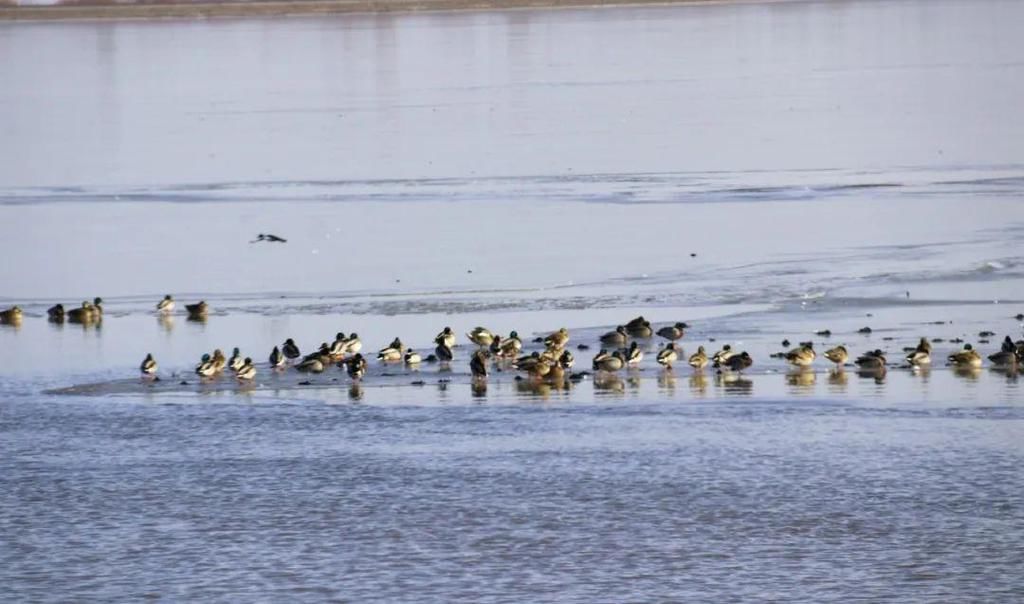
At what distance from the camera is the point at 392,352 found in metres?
17.0

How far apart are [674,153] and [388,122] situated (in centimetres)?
995

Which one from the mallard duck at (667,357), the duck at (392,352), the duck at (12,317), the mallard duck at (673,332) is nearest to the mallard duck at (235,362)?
the duck at (392,352)

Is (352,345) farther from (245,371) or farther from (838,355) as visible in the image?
(838,355)

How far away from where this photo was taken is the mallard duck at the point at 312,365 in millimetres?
16828

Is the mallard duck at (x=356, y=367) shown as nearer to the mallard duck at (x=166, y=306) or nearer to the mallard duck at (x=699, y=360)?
the mallard duck at (x=699, y=360)

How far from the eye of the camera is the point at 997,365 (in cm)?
1628

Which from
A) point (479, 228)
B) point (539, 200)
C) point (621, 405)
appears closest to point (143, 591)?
point (621, 405)

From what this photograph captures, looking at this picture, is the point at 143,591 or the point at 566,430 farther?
the point at 566,430

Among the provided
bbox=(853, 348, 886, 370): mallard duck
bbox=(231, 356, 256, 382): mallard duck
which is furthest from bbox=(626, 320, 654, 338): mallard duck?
bbox=(231, 356, 256, 382): mallard duck

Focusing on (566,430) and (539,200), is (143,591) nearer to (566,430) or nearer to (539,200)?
(566,430)

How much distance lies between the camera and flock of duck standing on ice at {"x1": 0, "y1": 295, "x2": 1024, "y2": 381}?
16297 millimetres

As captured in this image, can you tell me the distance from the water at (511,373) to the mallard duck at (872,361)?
31 centimetres

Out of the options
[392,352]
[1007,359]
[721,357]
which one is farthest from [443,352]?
[1007,359]

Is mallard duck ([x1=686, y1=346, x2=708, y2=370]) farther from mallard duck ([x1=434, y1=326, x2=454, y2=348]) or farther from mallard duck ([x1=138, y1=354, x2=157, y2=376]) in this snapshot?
mallard duck ([x1=138, y1=354, x2=157, y2=376])
